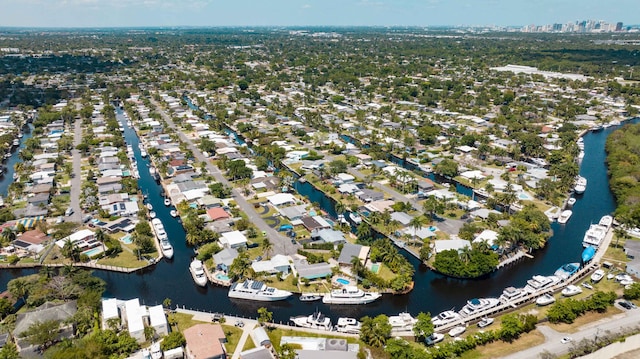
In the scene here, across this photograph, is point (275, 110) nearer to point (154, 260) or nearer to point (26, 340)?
point (154, 260)

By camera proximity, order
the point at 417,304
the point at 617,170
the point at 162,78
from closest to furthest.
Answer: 1. the point at 417,304
2. the point at 617,170
3. the point at 162,78

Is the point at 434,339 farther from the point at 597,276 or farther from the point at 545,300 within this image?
the point at 597,276

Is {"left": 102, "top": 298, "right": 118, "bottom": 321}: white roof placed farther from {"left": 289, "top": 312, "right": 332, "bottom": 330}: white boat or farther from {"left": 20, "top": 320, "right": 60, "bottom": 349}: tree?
{"left": 289, "top": 312, "right": 332, "bottom": 330}: white boat

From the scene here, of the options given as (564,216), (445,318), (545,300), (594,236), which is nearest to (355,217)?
(445,318)

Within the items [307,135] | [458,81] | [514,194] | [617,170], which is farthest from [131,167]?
[458,81]

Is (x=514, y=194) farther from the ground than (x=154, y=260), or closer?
farther from the ground

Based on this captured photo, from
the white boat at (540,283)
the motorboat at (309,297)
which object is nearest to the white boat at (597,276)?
the white boat at (540,283)

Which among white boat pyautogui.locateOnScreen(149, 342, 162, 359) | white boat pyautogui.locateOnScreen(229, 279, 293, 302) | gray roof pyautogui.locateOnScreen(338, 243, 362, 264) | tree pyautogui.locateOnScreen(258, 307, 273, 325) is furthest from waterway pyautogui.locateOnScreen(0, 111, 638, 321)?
→ white boat pyautogui.locateOnScreen(149, 342, 162, 359)
